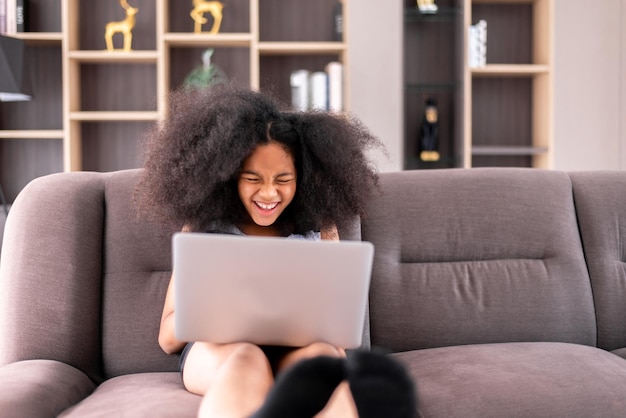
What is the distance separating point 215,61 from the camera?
155 inches

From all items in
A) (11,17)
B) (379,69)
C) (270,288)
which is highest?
(11,17)

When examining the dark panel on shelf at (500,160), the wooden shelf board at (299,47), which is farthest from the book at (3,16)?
the dark panel on shelf at (500,160)

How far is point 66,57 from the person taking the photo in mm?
3619

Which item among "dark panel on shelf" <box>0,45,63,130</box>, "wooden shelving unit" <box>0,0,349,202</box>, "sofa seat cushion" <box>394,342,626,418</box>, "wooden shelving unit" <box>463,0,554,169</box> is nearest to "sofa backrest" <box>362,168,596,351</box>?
"sofa seat cushion" <box>394,342,626,418</box>

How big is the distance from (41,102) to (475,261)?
8.45 ft

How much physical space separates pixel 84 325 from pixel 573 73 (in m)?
3.11

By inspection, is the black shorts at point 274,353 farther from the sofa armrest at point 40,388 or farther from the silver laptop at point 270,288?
the sofa armrest at point 40,388

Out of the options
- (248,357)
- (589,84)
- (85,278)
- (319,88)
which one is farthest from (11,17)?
(589,84)

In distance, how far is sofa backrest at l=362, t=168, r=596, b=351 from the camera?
2.05 metres

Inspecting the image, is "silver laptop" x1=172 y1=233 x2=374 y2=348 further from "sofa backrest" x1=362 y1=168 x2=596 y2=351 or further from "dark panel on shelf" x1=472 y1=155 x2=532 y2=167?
"dark panel on shelf" x1=472 y1=155 x2=532 y2=167

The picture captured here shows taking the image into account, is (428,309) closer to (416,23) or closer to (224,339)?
(224,339)

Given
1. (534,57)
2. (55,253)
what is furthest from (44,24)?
(534,57)

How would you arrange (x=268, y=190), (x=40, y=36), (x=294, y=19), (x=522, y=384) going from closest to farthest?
(x=522, y=384) < (x=268, y=190) < (x=40, y=36) < (x=294, y=19)

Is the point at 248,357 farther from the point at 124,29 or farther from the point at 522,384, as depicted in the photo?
the point at 124,29
